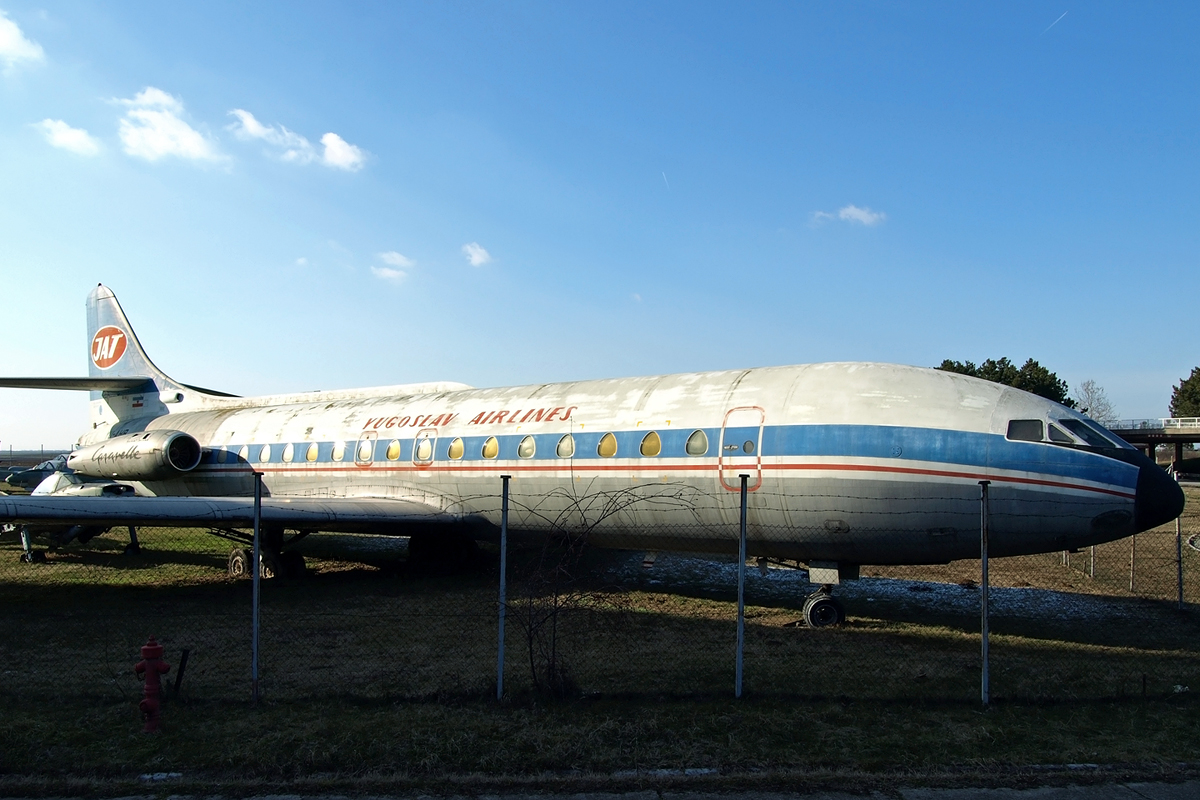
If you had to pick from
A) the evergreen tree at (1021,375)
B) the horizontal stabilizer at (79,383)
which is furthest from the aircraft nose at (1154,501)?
the evergreen tree at (1021,375)

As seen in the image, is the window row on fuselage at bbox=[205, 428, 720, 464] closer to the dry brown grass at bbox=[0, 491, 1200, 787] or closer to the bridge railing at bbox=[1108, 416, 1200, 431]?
the dry brown grass at bbox=[0, 491, 1200, 787]

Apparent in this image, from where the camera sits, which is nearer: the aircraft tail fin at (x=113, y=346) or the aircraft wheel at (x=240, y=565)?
the aircraft wheel at (x=240, y=565)

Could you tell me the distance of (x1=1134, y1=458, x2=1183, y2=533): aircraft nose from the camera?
31.2 ft

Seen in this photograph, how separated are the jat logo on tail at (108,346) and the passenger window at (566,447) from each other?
1803 cm

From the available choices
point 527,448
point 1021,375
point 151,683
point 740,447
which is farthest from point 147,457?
point 1021,375

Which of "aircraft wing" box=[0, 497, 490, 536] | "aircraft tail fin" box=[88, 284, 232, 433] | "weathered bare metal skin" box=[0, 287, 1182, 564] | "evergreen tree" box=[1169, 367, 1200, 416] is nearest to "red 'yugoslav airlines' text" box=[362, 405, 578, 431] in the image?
"weathered bare metal skin" box=[0, 287, 1182, 564]

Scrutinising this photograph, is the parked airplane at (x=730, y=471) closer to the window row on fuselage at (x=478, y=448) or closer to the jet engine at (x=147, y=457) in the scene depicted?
the window row on fuselage at (x=478, y=448)

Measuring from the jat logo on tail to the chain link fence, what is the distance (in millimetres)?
8235

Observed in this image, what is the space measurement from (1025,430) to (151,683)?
32.3ft

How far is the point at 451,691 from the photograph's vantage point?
24.6 ft

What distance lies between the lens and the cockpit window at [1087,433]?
9.77 m

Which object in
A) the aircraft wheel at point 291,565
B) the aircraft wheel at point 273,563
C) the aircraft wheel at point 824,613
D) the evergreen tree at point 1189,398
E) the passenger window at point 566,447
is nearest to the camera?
the aircraft wheel at point 824,613

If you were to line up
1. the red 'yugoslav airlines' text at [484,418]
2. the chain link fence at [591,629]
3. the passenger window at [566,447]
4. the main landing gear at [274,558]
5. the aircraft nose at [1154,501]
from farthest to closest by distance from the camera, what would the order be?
the main landing gear at [274,558] → the red 'yugoslav airlines' text at [484,418] → the passenger window at [566,447] → the aircraft nose at [1154,501] → the chain link fence at [591,629]

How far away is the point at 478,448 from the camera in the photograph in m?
14.5
